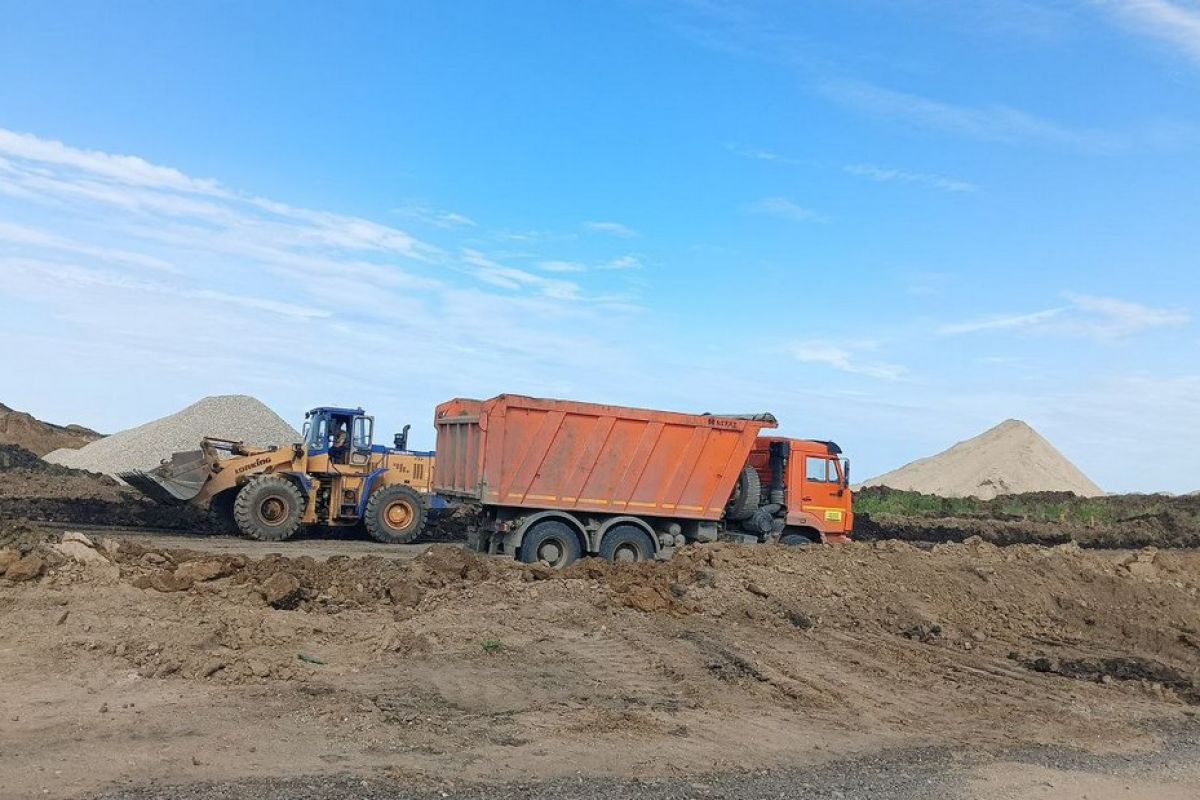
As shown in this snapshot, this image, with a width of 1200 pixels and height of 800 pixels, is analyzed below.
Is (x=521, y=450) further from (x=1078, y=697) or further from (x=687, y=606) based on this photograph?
(x=1078, y=697)

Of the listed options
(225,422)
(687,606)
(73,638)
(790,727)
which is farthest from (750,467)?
(225,422)

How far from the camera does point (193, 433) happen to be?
117 feet

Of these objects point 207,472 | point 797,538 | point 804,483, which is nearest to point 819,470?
point 804,483

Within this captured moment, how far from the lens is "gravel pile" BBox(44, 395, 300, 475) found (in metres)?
35.4

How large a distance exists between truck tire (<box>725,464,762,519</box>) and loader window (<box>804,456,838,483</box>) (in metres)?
1.13

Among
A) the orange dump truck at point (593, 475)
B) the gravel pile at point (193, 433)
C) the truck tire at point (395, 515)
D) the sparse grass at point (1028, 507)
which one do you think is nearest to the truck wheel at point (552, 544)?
the orange dump truck at point (593, 475)

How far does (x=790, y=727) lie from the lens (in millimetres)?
8648

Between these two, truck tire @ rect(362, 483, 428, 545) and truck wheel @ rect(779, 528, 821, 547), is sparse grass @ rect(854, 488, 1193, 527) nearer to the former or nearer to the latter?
truck wheel @ rect(779, 528, 821, 547)

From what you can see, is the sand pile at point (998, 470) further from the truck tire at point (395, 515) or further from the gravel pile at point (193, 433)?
the truck tire at point (395, 515)

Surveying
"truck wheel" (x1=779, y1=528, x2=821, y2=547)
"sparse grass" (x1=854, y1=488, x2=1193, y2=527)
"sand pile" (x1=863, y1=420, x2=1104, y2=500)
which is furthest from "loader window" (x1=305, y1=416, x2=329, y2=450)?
"sand pile" (x1=863, y1=420, x2=1104, y2=500)

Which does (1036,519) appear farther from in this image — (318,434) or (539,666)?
(539,666)

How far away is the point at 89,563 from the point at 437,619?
357 centimetres

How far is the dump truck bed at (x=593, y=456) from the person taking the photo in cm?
1599

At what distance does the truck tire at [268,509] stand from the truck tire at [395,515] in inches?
55.2
